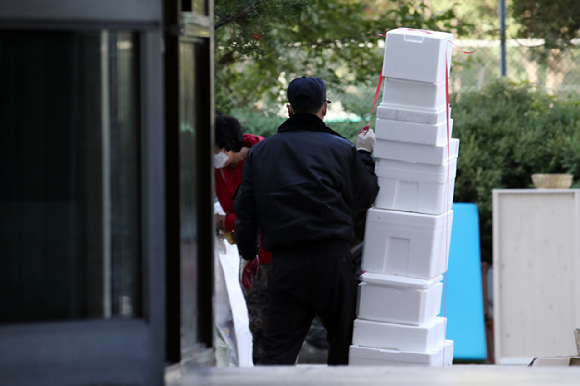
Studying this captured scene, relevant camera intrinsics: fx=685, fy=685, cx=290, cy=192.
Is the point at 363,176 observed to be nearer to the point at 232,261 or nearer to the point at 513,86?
the point at 232,261

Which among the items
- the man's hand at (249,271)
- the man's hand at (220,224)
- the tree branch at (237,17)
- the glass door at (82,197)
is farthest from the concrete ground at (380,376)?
the tree branch at (237,17)

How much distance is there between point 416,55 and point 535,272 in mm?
2712

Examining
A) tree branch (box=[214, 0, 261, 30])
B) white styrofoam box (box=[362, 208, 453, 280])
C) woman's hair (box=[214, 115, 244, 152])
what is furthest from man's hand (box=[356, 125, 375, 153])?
tree branch (box=[214, 0, 261, 30])

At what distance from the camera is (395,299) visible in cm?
332

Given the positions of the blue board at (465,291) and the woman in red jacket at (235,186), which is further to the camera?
the blue board at (465,291)

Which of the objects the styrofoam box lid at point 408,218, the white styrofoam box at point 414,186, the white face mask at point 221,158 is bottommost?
the styrofoam box lid at point 408,218

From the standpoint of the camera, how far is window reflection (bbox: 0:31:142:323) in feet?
5.97

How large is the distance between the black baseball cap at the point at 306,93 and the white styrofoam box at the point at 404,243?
1.97ft

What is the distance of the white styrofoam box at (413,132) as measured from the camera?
321 centimetres

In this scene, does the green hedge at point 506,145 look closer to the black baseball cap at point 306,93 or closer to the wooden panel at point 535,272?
the wooden panel at point 535,272

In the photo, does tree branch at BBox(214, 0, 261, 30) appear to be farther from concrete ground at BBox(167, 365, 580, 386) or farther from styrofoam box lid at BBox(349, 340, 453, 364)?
concrete ground at BBox(167, 365, 580, 386)

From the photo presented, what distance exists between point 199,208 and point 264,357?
4.74ft

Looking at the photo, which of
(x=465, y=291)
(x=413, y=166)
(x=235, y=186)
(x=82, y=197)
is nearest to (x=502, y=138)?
(x=465, y=291)

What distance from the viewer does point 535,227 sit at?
17.1 ft
